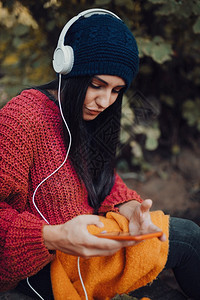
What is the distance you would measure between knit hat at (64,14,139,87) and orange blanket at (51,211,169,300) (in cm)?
54

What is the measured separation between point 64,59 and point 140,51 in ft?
3.36

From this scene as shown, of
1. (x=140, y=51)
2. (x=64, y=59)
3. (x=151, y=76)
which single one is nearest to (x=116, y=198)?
(x=64, y=59)

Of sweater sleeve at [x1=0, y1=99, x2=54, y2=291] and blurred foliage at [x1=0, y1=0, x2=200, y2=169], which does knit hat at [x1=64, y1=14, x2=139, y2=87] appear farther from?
blurred foliage at [x1=0, y1=0, x2=200, y2=169]

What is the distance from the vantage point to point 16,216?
40.0 inches

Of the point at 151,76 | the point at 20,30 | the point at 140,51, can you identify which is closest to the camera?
the point at 140,51

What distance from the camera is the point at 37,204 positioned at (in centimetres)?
114

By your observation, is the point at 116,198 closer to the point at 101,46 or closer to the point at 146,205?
the point at 146,205

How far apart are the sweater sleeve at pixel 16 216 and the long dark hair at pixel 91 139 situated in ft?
0.59

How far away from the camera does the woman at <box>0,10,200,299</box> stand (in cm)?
99

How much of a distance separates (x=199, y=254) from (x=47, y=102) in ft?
2.74

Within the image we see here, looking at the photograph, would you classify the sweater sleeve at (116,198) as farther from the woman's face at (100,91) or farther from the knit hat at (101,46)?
the knit hat at (101,46)

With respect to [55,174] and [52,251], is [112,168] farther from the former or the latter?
[52,251]

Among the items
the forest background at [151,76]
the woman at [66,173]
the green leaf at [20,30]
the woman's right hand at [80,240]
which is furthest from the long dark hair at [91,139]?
the green leaf at [20,30]

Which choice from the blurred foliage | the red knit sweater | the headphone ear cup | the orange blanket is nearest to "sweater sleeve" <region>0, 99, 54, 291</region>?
the red knit sweater
